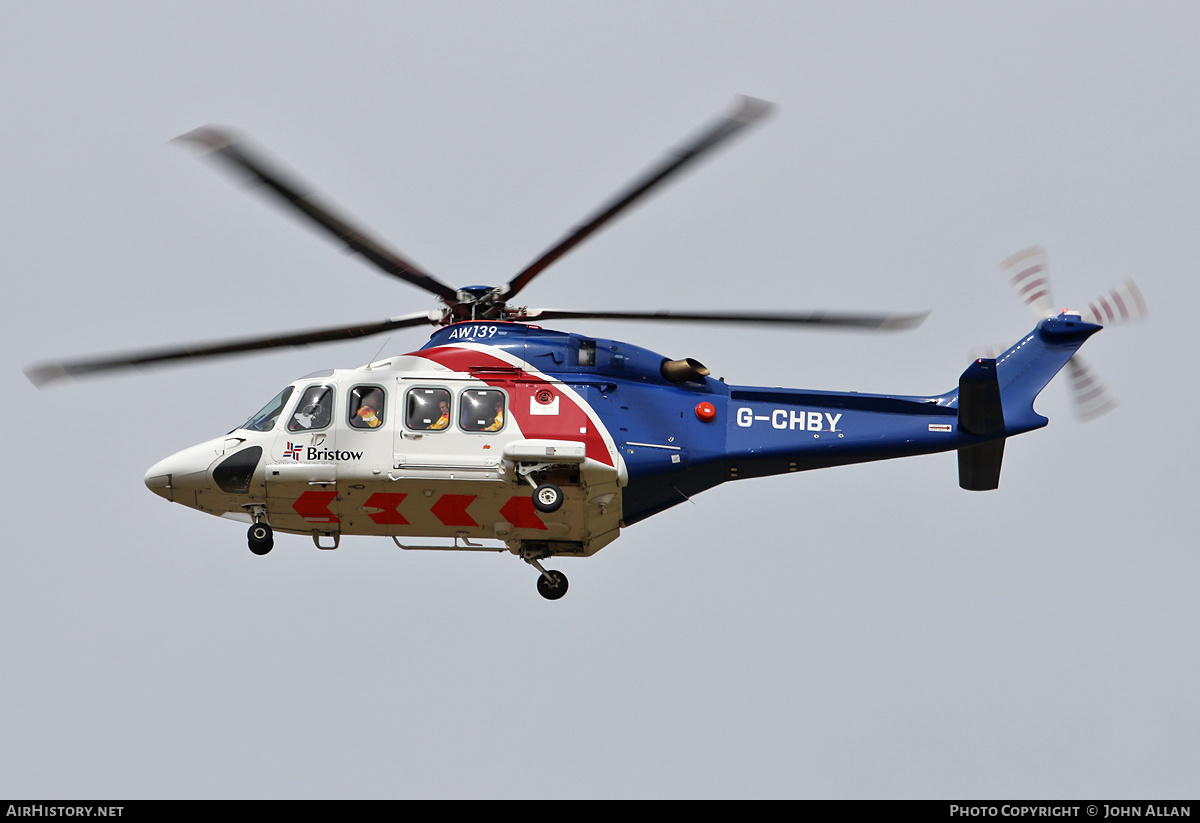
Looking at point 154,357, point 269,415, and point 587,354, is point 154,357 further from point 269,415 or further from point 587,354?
point 587,354

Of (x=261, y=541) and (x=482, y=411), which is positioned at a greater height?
(x=482, y=411)

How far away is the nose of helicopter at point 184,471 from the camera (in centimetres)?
1719

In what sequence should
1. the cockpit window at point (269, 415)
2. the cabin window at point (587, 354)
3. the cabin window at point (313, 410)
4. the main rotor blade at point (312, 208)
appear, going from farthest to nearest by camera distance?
the cockpit window at point (269, 415), the cabin window at point (587, 354), the cabin window at point (313, 410), the main rotor blade at point (312, 208)

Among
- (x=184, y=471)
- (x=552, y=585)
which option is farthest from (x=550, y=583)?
(x=184, y=471)

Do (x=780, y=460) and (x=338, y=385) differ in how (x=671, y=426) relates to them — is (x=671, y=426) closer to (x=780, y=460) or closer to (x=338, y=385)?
(x=780, y=460)

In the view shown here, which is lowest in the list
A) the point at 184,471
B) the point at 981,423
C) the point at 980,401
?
the point at 184,471

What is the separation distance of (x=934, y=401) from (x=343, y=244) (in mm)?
7506

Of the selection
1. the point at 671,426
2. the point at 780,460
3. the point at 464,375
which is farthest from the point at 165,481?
the point at 780,460

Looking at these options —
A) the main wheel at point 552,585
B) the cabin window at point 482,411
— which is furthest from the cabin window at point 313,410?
the main wheel at point 552,585

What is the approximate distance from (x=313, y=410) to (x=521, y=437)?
2.62 meters

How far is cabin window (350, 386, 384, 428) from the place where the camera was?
16859 millimetres

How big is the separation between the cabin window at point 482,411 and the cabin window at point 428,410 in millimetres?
200

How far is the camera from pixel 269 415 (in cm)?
1734

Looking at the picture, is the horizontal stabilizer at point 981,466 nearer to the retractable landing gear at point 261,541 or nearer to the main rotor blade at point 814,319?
the main rotor blade at point 814,319
